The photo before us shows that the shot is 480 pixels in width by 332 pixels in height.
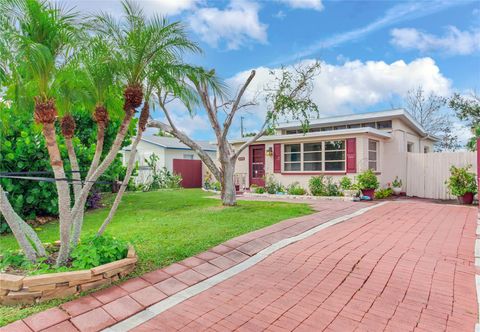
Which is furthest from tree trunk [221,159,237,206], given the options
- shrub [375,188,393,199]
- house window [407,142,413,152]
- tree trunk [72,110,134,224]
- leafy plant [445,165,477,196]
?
house window [407,142,413,152]

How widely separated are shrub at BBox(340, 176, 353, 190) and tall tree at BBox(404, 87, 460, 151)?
52.5ft

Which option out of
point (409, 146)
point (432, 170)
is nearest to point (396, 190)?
point (432, 170)

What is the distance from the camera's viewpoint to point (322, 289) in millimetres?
3611

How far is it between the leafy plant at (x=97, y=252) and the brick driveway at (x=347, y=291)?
4.07 ft

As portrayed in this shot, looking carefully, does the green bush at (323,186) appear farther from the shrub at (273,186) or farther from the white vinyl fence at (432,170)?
the white vinyl fence at (432,170)

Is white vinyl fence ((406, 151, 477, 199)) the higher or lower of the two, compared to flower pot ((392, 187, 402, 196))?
higher

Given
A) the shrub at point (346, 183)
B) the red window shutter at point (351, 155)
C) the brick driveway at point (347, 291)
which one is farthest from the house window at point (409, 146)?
the brick driveway at point (347, 291)

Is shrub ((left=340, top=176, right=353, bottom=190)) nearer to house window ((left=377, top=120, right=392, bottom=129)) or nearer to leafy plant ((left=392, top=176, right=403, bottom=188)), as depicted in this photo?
leafy plant ((left=392, top=176, right=403, bottom=188))

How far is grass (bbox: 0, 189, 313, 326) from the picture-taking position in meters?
4.44

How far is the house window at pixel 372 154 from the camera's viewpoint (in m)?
12.7

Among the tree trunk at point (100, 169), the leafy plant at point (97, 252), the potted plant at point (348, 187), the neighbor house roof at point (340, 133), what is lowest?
the leafy plant at point (97, 252)

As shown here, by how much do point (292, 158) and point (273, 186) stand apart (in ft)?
5.01

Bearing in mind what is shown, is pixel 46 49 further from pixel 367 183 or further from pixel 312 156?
pixel 312 156

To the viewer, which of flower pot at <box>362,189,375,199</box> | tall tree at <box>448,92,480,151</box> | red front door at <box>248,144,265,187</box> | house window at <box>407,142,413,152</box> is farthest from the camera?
tall tree at <box>448,92,480,151</box>
